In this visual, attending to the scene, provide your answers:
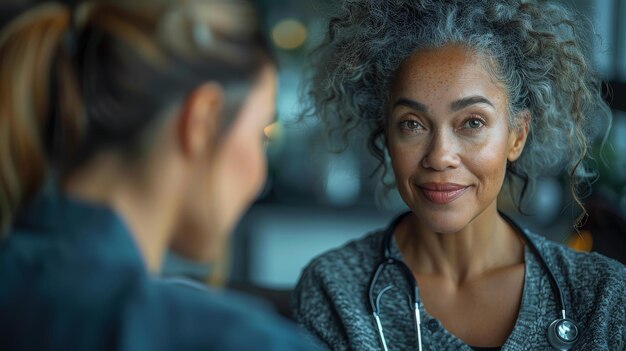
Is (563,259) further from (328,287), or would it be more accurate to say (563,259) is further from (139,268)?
(139,268)

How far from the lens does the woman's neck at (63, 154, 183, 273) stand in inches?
36.8

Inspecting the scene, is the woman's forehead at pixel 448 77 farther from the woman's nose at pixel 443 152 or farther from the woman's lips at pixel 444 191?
the woman's lips at pixel 444 191

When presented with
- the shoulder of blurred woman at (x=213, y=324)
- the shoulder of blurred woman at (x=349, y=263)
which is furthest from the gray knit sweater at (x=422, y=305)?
the shoulder of blurred woman at (x=213, y=324)

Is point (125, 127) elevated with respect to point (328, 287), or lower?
elevated

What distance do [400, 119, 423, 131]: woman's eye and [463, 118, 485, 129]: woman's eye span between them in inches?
4.0

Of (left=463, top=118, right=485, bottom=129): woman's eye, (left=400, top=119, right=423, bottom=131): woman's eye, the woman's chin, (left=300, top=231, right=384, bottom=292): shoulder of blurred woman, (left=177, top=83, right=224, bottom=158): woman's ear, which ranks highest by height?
(left=177, top=83, right=224, bottom=158): woman's ear

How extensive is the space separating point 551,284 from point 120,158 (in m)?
1.31

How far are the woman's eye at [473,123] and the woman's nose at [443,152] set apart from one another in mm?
42

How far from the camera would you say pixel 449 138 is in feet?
6.43

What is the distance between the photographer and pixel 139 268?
93cm

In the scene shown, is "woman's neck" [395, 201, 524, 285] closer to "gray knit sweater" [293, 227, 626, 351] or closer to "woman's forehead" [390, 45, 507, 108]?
"gray knit sweater" [293, 227, 626, 351]

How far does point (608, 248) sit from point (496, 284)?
40 cm

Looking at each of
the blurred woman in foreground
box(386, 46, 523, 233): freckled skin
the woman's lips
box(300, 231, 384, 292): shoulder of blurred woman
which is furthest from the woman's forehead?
the blurred woman in foreground

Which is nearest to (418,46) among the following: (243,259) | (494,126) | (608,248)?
(494,126)
